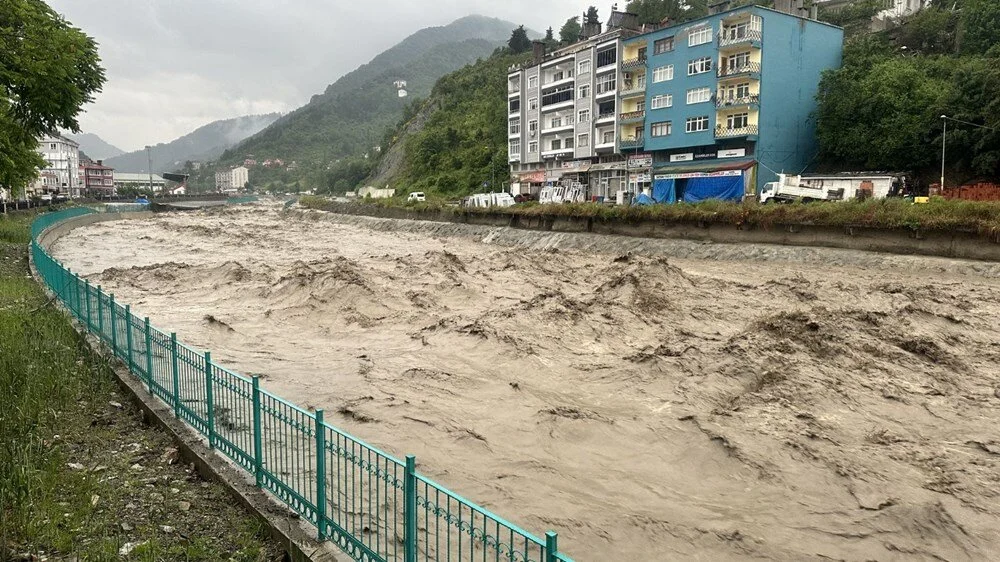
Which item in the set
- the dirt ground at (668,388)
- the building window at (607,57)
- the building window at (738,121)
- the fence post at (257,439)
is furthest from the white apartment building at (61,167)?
the fence post at (257,439)

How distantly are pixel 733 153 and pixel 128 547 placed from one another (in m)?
52.2

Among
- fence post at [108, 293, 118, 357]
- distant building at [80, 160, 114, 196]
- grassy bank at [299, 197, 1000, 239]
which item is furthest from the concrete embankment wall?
distant building at [80, 160, 114, 196]

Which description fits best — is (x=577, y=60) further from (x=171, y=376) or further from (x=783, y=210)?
(x=171, y=376)

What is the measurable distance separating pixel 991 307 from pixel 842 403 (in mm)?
11670

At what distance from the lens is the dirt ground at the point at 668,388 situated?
294 inches

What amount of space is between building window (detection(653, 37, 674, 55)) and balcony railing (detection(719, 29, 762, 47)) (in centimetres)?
533

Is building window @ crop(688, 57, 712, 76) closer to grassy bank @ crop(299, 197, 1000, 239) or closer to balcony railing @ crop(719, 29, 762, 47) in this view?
balcony railing @ crop(719, 29, 762, 47)

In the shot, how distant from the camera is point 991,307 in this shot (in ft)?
62.3

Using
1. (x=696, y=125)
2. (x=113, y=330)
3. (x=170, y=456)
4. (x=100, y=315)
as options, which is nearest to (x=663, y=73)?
(x=696, y=125)

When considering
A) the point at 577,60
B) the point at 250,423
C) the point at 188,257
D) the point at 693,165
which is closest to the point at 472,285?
the point at 250,423

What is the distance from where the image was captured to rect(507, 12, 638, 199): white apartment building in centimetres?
6359

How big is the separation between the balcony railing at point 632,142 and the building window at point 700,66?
24.3ft

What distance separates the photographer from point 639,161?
5997 cm

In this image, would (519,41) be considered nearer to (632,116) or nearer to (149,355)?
(632,116)
